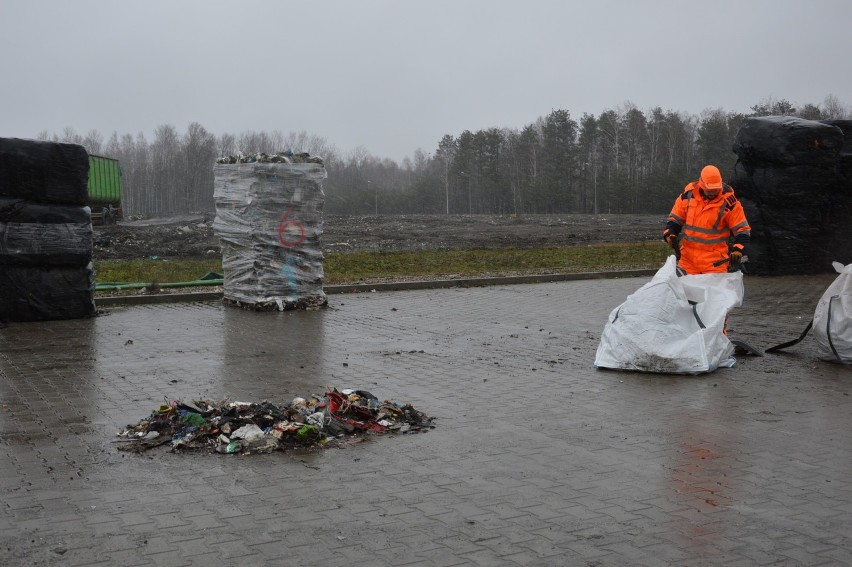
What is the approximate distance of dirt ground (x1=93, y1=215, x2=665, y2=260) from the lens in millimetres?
28000

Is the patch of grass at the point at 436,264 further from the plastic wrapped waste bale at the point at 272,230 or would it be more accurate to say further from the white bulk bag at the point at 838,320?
the white bulk bag at the point at 838,320

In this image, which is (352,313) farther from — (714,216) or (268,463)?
(268,463)

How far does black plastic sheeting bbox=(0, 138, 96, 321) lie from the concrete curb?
1901 millimetres

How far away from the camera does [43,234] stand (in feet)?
39.4

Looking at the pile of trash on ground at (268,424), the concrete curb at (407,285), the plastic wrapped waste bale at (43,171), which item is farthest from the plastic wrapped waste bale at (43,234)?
the pile of trash on ground at (268,424)

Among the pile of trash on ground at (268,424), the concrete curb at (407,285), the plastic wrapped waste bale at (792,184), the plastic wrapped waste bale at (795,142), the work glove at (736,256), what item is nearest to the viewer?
the pile of trash on ground at (268,424)

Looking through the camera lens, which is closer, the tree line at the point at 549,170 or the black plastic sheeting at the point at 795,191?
the black plastic sheeting at the point at 795,191

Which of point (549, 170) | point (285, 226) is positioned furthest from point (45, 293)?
point (549, 170)

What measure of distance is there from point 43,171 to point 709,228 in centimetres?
881

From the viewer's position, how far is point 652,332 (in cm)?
878

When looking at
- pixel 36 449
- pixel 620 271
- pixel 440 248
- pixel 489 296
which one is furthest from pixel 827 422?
pixel 440 248

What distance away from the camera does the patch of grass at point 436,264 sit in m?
18.6

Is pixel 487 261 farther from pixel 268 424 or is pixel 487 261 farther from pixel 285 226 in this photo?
pixel 268 424

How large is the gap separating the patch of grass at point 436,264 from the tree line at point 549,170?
109 ft
